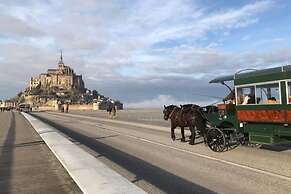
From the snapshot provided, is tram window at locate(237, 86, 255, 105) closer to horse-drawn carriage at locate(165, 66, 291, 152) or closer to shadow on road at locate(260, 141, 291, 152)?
horse-drawn carriage at locate(165, 66, 291, 152)

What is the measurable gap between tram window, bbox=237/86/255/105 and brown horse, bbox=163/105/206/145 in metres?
2.42

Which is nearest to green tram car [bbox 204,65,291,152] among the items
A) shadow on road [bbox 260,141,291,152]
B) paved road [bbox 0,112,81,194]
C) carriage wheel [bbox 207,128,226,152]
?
carriage wheel [bbox 207,128,226,152]

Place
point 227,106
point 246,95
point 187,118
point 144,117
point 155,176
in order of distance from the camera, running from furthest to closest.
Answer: point 144,117 < point 187,118 < point 227,106 < point 246,95 < point 155,176

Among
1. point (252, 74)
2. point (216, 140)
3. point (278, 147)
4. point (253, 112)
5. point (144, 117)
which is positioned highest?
point (252, 74)

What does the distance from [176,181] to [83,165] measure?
9.73ft

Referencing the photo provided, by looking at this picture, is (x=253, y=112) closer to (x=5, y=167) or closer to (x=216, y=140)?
(x=216, y=140)

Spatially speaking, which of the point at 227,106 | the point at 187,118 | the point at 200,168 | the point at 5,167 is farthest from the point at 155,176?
the point at 187,118

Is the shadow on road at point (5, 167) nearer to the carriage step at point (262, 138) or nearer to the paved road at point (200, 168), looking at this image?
the paved road at point (200, 168)

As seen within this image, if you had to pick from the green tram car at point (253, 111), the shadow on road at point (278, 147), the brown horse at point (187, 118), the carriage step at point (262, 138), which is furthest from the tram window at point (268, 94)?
the brown horse at point (187, 118)

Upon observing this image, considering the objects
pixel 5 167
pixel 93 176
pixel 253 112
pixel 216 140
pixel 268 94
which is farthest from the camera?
pixel 216 140

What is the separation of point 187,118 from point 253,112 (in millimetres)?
4371

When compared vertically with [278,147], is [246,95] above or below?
above

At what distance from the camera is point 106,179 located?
9.75 meters

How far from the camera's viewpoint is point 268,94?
14.8m
